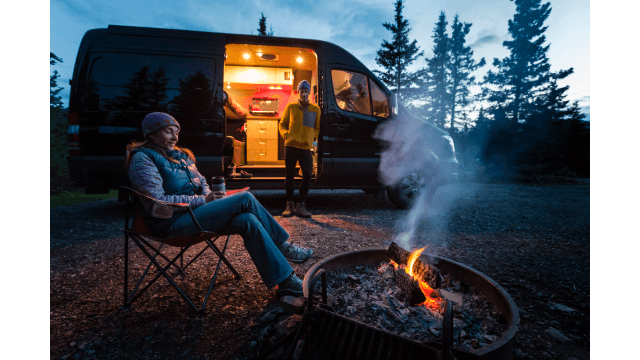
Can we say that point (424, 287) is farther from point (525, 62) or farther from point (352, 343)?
point (525, 62)

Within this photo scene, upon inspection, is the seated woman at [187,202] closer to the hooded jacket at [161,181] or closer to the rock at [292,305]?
the hooded jacket at [161,181]

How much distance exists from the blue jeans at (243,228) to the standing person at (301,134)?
2.34 meters

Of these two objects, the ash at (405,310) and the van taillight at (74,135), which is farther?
the van taillight at (74,135)

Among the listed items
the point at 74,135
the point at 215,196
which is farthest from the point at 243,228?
the point at 74,135

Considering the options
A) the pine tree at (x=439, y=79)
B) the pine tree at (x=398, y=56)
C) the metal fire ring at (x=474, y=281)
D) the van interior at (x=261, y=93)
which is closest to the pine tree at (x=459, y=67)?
the pine tree at (x=439, y=79)

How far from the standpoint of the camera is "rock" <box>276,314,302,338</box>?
1.37 m

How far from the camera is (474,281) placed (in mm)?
1657

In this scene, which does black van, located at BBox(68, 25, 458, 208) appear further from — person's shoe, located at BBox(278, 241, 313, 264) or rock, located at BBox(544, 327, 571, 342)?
rock, located at BBox(544, 327, 571, 342)

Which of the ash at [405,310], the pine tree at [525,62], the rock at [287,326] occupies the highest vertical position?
the pine tree at [525,62]

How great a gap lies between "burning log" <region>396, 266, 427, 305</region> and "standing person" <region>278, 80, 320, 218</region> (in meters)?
2.63

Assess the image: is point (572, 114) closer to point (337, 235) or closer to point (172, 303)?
point (337, 235)

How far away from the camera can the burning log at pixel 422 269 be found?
1.63 m

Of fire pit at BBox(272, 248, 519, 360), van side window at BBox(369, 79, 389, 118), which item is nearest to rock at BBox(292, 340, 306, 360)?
fire pit at BBox(272, 248, 519, 360)

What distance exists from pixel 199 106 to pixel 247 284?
293cm
